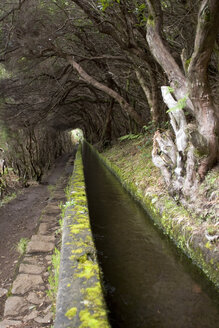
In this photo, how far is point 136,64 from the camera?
1027cm

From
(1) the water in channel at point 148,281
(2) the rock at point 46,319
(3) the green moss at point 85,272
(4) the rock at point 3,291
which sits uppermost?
(3) the green moss at point 85,272

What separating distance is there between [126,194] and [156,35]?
444 cm

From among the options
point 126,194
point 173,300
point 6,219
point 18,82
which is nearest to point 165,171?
point 126,194

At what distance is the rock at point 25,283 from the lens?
3.59 metres

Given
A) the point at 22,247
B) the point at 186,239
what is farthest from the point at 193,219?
the point at 22,247

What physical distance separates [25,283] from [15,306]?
1.44 feet

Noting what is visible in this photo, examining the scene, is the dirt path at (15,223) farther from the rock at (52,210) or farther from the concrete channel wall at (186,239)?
the concrete channel wall at (186,239)

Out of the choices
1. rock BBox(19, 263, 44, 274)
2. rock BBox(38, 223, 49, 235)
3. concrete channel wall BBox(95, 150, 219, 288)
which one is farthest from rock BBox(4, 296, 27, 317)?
concrete channel wall BBox(95, 150, 219, 288)

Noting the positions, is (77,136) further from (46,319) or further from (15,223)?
(46,319)

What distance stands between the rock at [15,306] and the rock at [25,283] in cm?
12

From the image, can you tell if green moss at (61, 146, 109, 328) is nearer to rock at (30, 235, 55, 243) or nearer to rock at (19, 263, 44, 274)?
rock at (30, 235, 55, 243)


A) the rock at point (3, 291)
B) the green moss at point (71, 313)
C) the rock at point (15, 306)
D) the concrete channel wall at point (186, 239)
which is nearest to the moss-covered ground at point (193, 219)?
the concrete channel wall at point (186, 239)

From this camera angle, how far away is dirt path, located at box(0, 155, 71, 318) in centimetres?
455

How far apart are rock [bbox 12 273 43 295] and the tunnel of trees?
115 inches
